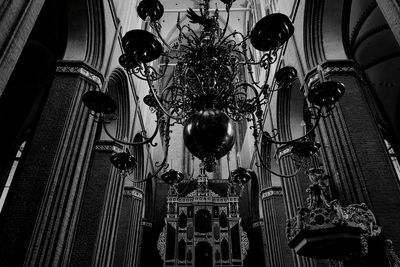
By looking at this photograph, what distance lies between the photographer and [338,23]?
19.9 feet

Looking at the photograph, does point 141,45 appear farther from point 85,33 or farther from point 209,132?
point 85,33

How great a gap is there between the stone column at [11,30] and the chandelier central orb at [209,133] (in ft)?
6.34

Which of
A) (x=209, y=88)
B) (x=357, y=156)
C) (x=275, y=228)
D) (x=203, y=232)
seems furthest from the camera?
(x=203, y=232)

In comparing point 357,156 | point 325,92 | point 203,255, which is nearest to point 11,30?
point 325,92

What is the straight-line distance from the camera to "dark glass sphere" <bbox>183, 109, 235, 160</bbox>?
8.69ft

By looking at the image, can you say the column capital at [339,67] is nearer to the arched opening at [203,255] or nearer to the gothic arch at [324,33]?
the gothic arch at [324,33]

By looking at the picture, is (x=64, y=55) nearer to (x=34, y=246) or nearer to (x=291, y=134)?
(x=34, y=246)

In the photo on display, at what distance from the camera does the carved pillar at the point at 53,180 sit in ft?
13.9

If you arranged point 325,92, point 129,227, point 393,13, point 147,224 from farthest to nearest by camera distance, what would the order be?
point 147,224 → point 129,227 → point 393,13 → point 325,92

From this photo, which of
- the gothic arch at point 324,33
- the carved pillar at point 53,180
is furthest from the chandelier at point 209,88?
the gothic arch at point 324,33

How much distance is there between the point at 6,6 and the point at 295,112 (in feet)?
24.0

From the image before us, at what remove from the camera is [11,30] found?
3.16 m

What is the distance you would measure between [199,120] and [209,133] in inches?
5.9

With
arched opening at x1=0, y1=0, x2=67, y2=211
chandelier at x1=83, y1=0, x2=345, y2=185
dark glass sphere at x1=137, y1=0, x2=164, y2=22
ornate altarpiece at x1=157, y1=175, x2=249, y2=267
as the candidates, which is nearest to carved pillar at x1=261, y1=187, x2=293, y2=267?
ornate altarpiece at x1=157, y1=175, x2=249, y2=267
